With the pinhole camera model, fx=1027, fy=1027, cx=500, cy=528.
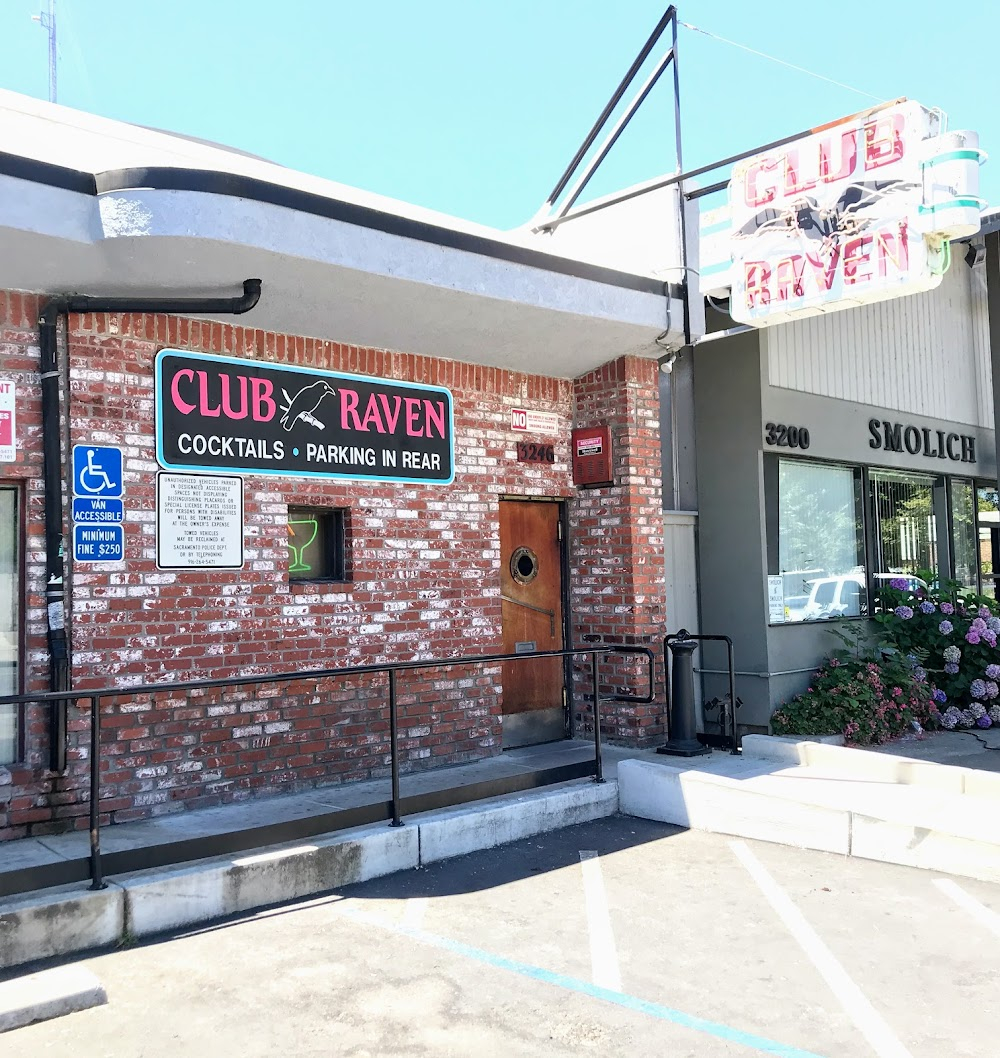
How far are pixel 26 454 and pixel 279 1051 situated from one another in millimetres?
3743

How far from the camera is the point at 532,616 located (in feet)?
29.7

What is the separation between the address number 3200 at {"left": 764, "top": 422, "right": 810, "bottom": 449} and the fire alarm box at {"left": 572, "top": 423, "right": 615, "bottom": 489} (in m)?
1.90

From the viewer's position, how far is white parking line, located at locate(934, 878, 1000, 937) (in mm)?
5093

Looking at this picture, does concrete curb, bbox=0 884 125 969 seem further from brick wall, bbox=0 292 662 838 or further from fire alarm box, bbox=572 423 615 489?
fire alarm box, bbox=572 423 615 489

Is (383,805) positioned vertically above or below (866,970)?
above

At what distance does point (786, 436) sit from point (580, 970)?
671 cm

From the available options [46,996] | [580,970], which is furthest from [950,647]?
[46,996]

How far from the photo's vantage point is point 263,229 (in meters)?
6.06

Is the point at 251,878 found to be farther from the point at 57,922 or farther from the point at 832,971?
the point at 832,971

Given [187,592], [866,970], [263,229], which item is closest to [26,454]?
[187,592]

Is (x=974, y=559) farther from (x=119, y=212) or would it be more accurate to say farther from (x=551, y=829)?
(x=119, y=212)

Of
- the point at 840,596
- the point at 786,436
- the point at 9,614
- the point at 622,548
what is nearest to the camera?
the point at 9,614

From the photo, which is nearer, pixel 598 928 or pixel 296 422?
pixel 598 928

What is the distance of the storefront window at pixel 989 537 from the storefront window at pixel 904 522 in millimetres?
1374
